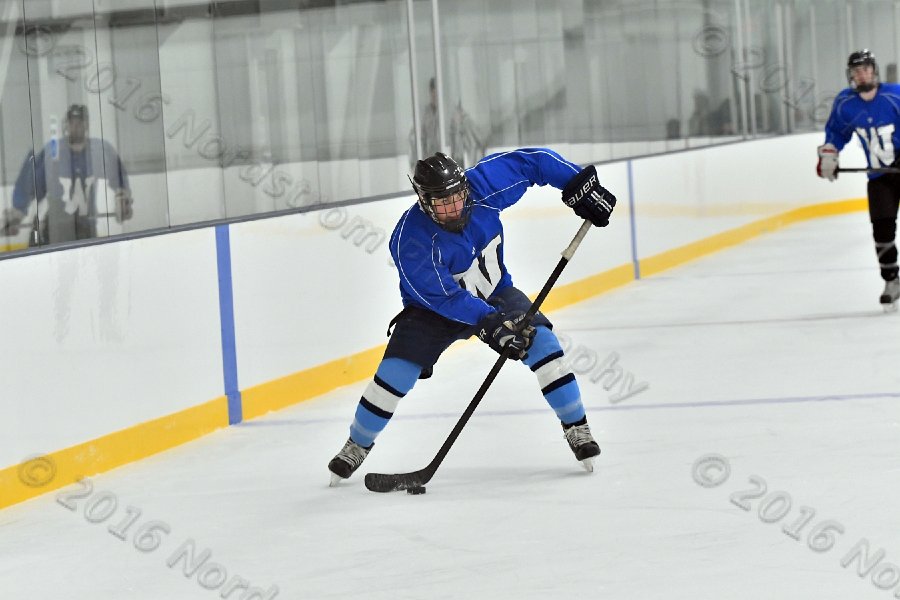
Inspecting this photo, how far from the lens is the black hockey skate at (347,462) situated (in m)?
4.00

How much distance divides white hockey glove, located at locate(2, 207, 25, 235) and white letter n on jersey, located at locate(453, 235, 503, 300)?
1344 mm

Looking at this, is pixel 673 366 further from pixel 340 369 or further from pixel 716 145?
pixel 716 145

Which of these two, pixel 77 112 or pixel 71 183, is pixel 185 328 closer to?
pixel 71 183

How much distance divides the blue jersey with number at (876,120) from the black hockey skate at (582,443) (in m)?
3.37

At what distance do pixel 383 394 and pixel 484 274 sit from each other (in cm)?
41

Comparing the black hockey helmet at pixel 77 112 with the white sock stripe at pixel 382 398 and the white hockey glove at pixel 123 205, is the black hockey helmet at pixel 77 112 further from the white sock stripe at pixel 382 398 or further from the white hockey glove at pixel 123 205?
the white sock stripe at pixel 382 398

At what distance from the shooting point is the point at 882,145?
6.85m

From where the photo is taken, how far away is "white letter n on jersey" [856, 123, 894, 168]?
6.84 m

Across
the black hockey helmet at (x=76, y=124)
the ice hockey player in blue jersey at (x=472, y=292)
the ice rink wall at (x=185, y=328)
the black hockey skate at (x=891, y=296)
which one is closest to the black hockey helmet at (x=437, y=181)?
the ice hockey player in blue jersey at (x=472, y=292)

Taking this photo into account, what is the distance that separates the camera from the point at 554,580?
2939 millimetres

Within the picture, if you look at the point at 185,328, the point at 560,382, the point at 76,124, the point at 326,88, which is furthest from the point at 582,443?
the point at 326,88

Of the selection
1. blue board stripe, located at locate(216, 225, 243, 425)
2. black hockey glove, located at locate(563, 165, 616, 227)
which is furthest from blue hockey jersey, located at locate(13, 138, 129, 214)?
black hockey glove, located at locate(563, 165, 616, 227)

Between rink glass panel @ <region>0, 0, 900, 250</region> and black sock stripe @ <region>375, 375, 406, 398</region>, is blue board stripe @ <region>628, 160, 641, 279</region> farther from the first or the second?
black sock stripe @ <region>375, 375, 406, 398</region>


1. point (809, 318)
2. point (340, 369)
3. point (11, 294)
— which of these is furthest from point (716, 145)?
point (11, 294)
